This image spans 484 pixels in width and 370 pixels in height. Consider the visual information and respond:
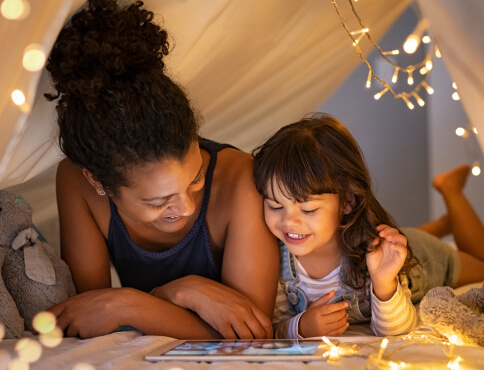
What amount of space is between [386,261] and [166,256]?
0.52 m

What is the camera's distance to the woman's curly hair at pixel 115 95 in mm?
1170

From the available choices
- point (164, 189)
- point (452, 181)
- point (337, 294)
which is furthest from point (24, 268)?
point (452, 181)

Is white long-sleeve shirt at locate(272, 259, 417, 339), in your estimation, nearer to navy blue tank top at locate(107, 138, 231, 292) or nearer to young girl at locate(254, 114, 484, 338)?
young girl at locate(254, 114, 484, 338)

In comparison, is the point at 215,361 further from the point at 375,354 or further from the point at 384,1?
the point at 384,1

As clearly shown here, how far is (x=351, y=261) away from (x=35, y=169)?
789 millimetres

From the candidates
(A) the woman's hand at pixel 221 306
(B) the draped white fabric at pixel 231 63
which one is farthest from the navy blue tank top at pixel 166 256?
(B) the draped white fabric at pixel 231 63

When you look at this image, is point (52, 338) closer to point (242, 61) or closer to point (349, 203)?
point (349, 203)

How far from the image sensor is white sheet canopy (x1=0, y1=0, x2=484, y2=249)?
101cm

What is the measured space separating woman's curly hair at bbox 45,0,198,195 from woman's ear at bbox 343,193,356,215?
480 mm

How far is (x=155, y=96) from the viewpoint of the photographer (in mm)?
1202

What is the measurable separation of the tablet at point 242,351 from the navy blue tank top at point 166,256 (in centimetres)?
36

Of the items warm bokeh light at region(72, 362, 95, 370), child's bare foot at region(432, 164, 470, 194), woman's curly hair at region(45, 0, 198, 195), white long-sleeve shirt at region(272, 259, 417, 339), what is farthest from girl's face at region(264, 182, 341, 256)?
child's bare foot at region(432, 164, 470, 194)

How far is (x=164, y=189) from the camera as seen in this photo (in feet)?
3.99

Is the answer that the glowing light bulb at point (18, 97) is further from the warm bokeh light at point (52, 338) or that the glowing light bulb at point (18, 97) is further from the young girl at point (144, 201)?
the warm bokeh light at point (52, 338)
